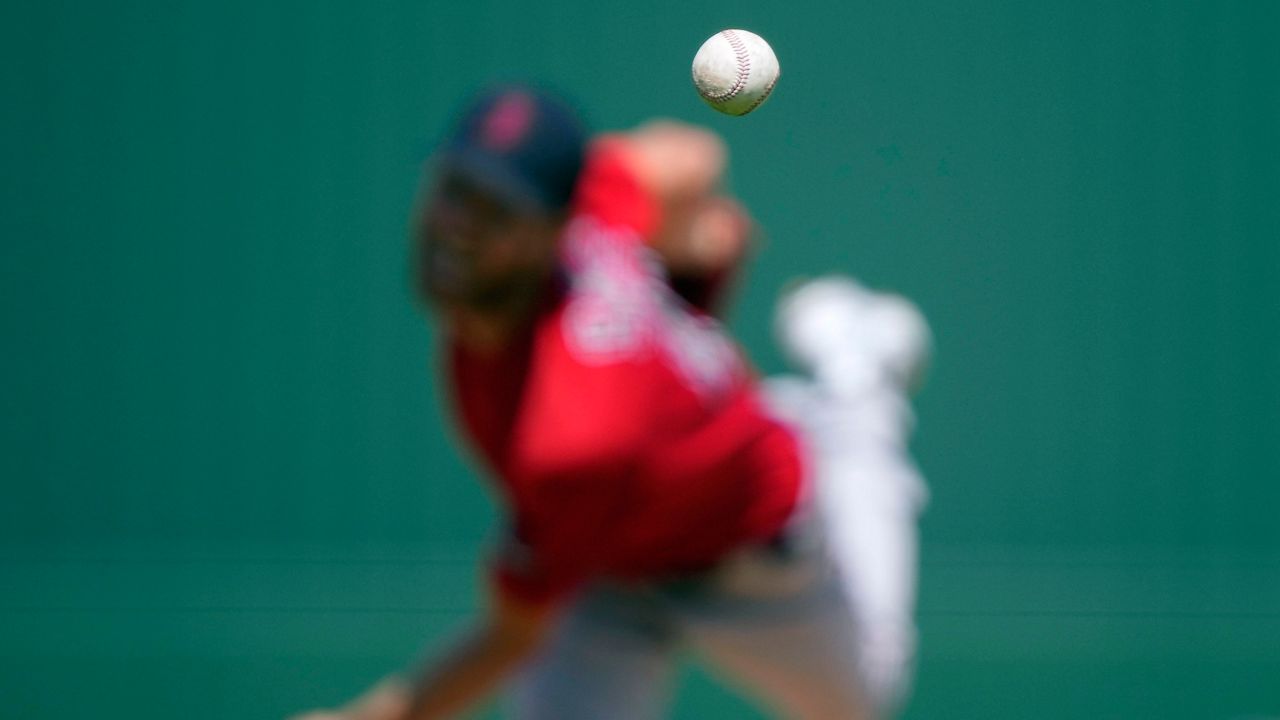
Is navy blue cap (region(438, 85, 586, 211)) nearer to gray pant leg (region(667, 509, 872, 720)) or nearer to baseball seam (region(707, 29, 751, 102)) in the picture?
baseball seam (region(707, 29, 751, 102))

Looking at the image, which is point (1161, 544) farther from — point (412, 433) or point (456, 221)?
point (456, 221)

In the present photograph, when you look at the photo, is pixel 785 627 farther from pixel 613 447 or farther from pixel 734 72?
pixel 734 72

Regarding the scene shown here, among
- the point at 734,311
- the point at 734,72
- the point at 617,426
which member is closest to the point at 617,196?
the point at 734,72

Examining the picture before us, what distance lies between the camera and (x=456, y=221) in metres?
1.69

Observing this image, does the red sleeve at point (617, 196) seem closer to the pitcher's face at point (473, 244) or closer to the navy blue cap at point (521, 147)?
the navy blue cap at point (521, 147)

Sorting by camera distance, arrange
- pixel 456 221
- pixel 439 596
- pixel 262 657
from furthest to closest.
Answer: pixel 439 596 → pixel 262 657 → pixel 456 221

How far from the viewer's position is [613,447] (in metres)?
1.62

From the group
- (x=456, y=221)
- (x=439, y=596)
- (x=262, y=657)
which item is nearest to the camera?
(x=456, y=221)

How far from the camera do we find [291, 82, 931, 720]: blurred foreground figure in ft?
5.50

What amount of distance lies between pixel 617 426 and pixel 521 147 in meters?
0.31

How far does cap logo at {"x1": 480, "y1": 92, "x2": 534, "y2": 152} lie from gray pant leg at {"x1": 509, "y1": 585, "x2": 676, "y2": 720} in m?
0.57

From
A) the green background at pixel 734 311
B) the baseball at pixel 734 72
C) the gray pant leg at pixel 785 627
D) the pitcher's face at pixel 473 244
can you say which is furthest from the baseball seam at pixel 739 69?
the green background at pixel 734 311

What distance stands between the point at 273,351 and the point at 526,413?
2.84 meters

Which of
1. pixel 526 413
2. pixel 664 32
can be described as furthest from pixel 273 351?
pixel 526 413
